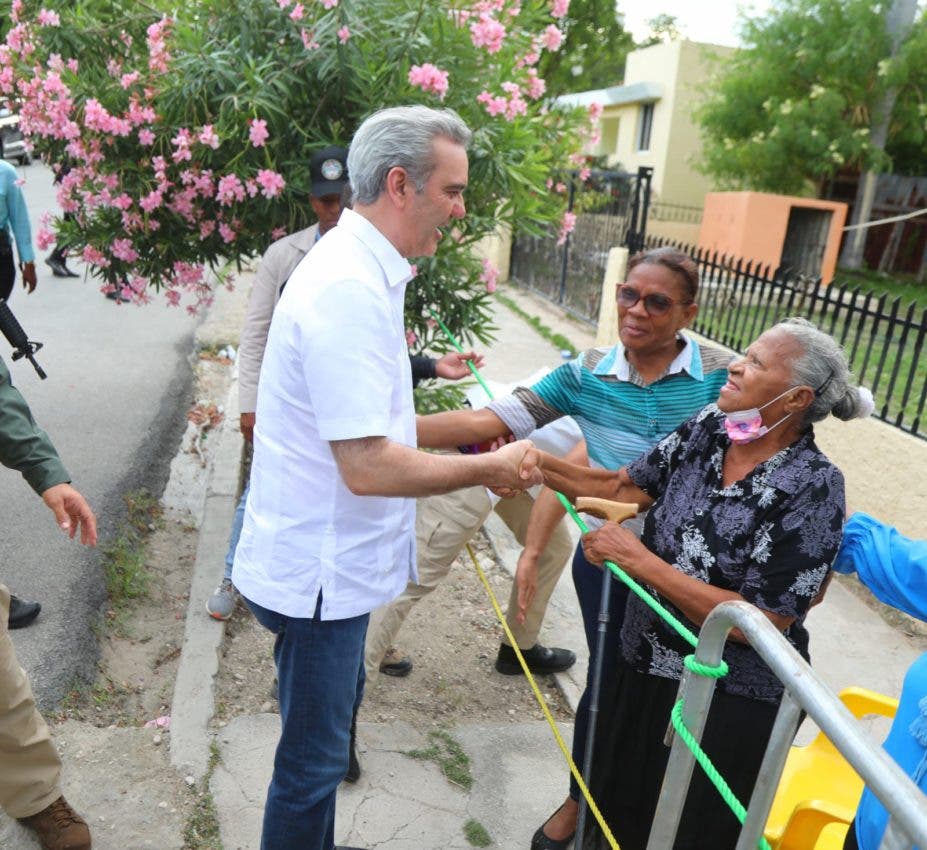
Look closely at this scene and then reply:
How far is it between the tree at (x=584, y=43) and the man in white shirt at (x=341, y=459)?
21208 mm

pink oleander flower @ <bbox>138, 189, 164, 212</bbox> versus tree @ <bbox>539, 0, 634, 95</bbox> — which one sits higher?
tree @ <bbox>539, 0, 634, 95</bbox>

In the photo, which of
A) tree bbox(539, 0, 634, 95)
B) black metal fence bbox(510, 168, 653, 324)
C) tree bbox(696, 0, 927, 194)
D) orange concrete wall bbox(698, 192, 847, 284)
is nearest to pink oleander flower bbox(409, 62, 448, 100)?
black metal fence bbox(510, 168, 653, 324)

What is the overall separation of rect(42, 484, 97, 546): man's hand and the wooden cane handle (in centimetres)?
149

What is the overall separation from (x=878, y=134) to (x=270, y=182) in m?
16.8

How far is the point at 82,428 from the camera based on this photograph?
243 inches

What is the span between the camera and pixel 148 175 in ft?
13.5

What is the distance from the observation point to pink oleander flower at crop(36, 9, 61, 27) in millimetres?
3949

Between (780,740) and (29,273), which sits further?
(29,273)

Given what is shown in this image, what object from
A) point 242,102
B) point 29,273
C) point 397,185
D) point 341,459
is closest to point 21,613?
point 242,102

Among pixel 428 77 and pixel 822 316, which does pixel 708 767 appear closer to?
pixel 428 77

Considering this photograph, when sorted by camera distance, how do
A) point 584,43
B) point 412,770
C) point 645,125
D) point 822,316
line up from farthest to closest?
1. point 645,125
2. point 584,43
3. point 822,316
4. point 412,770

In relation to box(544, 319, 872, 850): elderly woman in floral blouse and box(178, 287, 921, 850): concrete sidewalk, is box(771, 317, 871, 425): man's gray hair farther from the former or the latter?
box(178, 287, 921, 850): concrete sidewalk

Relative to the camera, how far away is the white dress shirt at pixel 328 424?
5.85 feet

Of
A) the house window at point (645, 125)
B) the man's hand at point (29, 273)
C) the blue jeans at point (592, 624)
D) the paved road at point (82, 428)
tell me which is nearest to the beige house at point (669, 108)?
the house window at point (645, 125)
